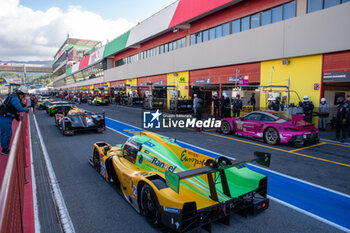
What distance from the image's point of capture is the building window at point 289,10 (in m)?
13.4

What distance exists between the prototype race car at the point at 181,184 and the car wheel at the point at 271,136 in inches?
217

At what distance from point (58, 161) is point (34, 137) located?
181 inches

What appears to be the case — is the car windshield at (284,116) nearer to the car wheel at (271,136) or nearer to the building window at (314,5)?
the car wheel at (271,136)

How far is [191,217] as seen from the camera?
2959 mm

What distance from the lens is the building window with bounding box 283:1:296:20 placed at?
13.4 metres

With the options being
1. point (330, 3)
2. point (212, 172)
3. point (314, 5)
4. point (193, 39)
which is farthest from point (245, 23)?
point (212, 172)

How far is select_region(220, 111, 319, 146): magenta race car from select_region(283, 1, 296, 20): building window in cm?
767

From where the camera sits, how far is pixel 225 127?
1119 centimetres

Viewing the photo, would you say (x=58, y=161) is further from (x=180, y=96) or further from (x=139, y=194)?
(x=180, y=96)

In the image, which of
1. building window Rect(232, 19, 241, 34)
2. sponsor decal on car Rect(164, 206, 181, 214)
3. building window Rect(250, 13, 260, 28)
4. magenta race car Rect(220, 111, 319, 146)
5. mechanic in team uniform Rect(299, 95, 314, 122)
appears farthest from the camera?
building window Rect(232, 19, 241, 34)

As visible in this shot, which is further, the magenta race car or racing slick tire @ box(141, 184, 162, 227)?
the magenta race car

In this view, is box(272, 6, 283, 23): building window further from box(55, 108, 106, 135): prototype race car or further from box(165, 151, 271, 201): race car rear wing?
box(165, 151, 271, 201): race car rear wing

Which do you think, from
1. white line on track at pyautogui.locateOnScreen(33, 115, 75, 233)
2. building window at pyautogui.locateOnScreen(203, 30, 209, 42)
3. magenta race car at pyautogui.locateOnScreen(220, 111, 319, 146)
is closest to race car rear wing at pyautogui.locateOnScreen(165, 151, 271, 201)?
white line on track at pyautogui.locateOnScreen(33, 115, 75, 233)

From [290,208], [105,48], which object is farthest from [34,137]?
[105,48]
